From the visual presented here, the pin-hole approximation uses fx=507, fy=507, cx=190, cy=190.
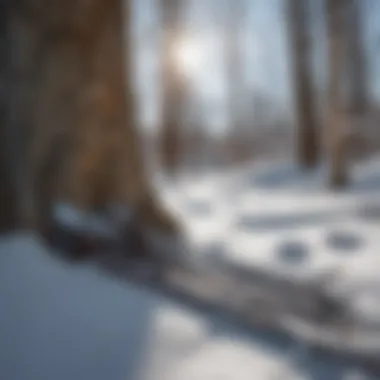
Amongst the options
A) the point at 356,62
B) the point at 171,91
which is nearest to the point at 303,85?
the point at 356,62

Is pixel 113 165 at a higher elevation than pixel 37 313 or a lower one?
higher

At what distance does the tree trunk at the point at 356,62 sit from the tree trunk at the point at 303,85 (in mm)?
841

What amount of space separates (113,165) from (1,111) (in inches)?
29.2

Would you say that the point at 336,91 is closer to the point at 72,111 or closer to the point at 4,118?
the point at 72,111

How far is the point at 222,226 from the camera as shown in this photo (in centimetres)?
359

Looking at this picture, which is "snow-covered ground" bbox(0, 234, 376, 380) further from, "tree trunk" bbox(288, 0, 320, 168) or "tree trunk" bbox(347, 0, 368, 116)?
"tree trunk" bbox(288, 0, 320, 168)

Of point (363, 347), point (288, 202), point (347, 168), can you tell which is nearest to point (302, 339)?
point (363, 347)

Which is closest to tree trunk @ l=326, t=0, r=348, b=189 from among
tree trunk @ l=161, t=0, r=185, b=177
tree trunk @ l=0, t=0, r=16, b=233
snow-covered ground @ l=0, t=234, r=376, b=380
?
tree trunk @ l=161, t=0, r=185, b=177

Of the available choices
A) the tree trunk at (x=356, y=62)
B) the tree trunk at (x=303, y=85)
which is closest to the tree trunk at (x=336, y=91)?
the tree trunk at (x=356, y=62)

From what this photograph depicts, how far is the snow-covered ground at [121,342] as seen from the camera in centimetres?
141

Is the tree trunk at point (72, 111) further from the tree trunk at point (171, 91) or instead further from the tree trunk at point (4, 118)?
the tree trunk at point (171, 91)

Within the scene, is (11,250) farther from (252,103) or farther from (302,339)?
(252,103)

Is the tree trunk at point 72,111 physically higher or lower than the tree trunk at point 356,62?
lower

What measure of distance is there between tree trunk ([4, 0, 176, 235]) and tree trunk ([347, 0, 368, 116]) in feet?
8.87
